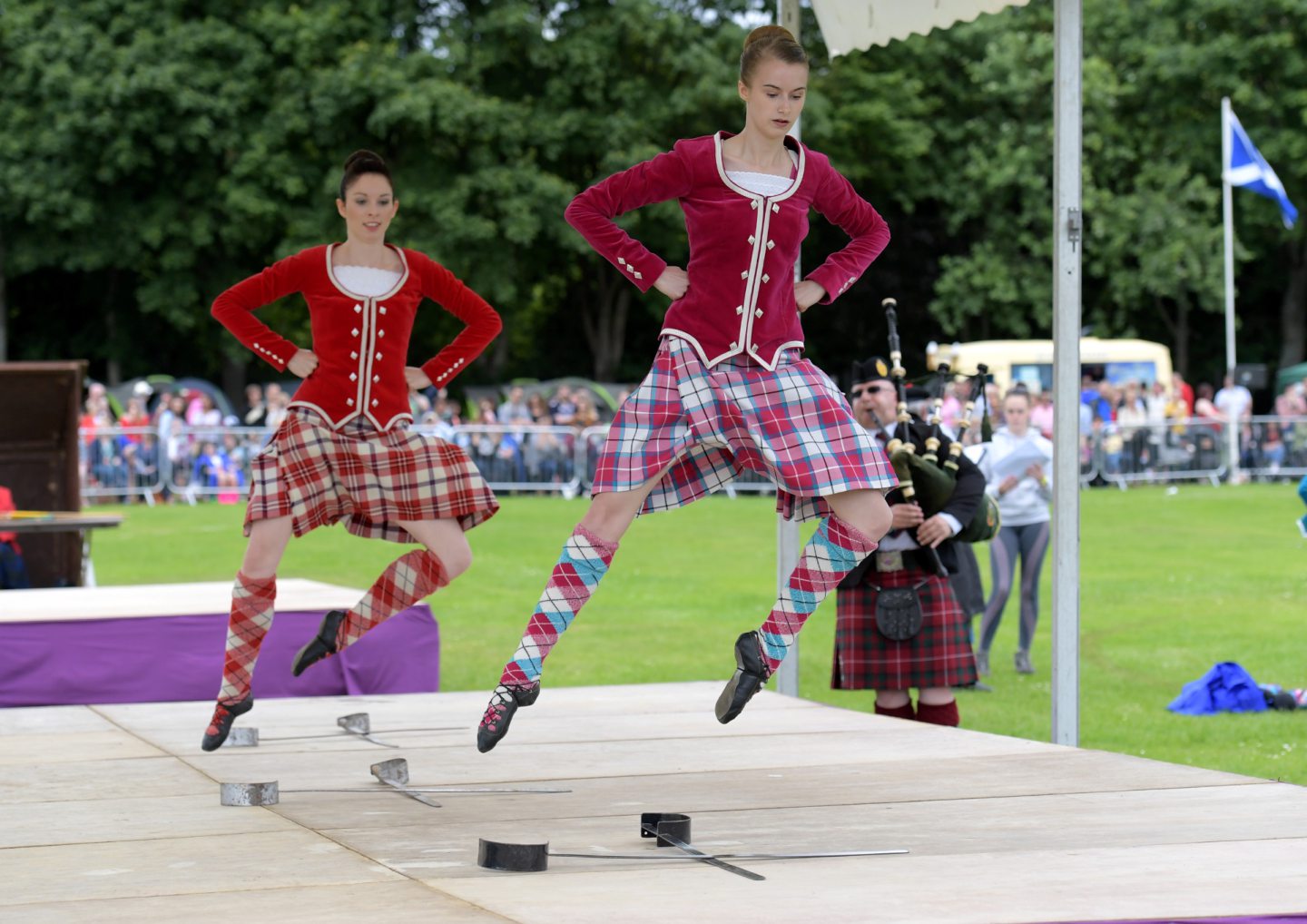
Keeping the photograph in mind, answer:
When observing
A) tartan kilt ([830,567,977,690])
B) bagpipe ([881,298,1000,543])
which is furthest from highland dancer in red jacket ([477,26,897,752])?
tartan kilt ([830,567,977,690])

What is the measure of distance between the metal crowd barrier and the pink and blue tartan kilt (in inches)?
694

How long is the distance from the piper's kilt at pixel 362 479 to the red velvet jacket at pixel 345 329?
66 mm

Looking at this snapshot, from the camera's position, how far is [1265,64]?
36.7 m

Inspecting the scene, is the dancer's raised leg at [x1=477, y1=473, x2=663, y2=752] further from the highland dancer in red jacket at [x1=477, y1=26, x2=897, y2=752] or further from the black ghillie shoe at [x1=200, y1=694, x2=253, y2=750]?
the black ghillie shoe at [x1=200, y1=694, x2=253, y2=750]

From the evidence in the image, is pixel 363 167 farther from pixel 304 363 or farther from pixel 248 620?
pixel 248 620

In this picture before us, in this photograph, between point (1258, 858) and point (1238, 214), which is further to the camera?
point (1238, 214)

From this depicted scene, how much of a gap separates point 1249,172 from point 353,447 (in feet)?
78.0

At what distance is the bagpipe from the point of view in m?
7.18

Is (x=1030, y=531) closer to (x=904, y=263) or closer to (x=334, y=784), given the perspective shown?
(x=334, y=784)

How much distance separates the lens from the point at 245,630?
604 centimetres

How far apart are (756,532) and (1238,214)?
2076cm

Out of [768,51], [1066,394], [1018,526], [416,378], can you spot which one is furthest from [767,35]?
[1018,526]

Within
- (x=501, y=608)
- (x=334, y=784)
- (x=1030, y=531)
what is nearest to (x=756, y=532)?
(x=501, y=608)

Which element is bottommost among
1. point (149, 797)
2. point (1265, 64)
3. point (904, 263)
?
point (149, 797)
